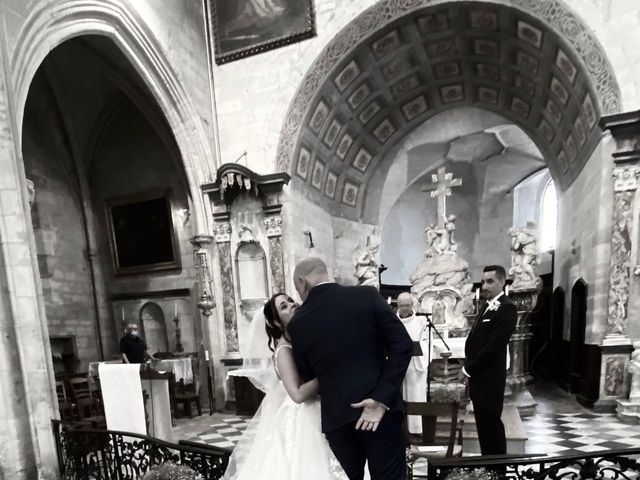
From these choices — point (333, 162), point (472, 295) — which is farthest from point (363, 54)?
point (472, 295)

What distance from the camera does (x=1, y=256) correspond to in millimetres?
3490

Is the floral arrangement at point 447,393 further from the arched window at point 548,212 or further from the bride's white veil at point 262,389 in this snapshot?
the arched window at point 548,212

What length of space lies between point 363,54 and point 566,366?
7.02m

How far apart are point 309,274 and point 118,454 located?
233 cm

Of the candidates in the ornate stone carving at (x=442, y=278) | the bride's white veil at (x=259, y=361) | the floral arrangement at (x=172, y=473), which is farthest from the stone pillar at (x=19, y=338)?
the ornate stone carving at (x=442, y=278)

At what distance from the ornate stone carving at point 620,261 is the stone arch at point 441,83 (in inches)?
49.5

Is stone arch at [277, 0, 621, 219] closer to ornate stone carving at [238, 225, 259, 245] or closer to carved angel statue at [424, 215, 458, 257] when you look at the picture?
ornate stone carving at [238, 225, 259, 245]

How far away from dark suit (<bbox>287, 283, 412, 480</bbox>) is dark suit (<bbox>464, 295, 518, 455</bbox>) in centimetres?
145

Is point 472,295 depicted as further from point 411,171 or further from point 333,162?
point 411,171

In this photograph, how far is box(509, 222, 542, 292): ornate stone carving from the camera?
7973mm

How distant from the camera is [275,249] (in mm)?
7090

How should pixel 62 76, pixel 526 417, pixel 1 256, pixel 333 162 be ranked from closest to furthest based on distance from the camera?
pixel 1 256
pixel 526 417
pixel 62 76
pixel 333 162

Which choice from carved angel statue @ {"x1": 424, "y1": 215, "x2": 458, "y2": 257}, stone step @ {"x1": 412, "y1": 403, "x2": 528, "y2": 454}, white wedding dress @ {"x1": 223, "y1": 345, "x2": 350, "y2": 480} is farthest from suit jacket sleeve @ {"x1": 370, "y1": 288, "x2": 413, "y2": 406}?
carved angel statue @ {"x1": 424, "y1": 215, "x2": 458, "y2": 257}

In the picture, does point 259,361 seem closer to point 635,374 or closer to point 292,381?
point 292,381
